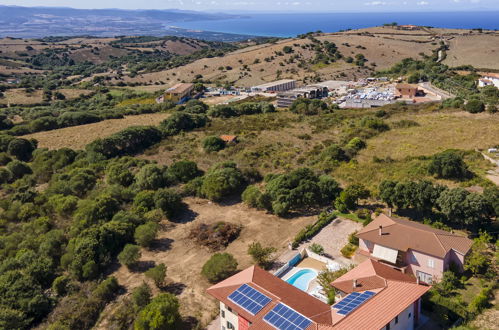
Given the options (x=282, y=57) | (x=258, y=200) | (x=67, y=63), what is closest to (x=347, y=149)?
(x=258, y=200)

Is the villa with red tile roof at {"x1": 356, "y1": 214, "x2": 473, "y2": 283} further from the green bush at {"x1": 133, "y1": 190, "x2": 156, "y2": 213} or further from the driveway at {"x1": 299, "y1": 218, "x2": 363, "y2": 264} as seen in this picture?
the green bush at {"x1": 133, "y1": 190, "x2": 156, "y2": 213}

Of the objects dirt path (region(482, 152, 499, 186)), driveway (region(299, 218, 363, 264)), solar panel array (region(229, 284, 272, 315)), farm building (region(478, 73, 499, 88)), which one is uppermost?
farm building (region(478, 73, 499, 88))

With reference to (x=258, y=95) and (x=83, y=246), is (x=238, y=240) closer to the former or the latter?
(x=83, y=246)

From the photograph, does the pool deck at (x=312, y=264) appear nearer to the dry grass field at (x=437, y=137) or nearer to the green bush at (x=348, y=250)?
the green bush at (x=348, y=250)

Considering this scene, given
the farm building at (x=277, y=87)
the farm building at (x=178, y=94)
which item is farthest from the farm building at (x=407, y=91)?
the farm building at (x=178, y=94)

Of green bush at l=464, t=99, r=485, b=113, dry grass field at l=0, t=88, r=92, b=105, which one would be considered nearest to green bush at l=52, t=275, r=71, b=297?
green bush at l=464, t=99, r=485, b=113

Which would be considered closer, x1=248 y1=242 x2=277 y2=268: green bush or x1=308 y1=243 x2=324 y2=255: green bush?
x1=248 y1=242 x2=277 y2=268: green bush
